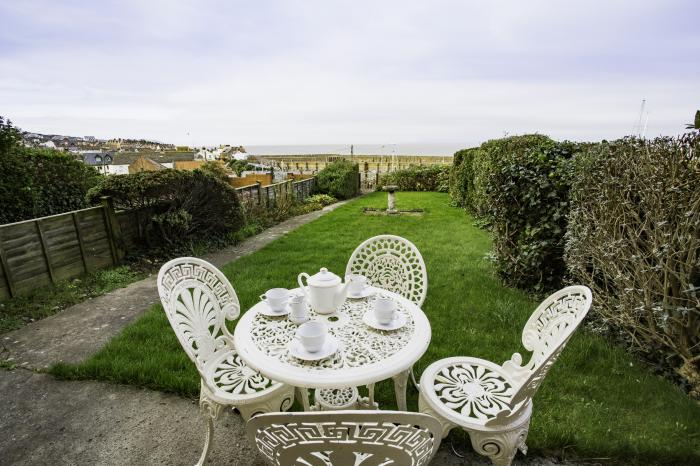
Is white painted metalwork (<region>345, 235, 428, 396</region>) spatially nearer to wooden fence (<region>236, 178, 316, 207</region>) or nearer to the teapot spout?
the teapot spout

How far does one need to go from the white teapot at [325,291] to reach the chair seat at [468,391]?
762 mm

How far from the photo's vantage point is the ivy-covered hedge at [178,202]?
5.95 m

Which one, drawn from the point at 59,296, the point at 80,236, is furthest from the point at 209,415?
the point at 80,236

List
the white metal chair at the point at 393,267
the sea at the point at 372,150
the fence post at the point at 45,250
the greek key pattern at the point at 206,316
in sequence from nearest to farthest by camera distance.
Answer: the greek key pattern at the point at 206,316 → the white metal chair at the point at 393,267 → the fence post at the point at 45,250 → the sea at the point at 372,150

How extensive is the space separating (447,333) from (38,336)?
475 centimetres

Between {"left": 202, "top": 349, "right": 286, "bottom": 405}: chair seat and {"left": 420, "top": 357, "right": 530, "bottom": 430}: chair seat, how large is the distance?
95 cm

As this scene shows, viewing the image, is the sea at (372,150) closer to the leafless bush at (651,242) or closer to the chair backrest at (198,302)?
the leafless bush at (651,242)

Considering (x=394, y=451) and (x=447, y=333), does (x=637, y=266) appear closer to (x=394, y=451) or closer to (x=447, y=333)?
(x=447, y=333)

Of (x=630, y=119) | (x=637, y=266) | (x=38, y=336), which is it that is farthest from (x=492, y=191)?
(x=38, y=336)

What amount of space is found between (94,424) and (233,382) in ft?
4.29

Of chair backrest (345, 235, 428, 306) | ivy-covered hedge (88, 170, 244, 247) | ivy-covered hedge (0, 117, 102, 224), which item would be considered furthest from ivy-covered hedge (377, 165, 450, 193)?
chair backrest (345, 235, 428, 306)

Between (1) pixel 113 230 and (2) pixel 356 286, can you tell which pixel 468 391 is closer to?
(2) pixel 356 286

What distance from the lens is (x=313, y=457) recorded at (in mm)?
1034

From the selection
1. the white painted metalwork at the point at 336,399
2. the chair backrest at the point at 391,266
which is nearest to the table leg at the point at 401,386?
the white painted metalwork at the point at 336,399
